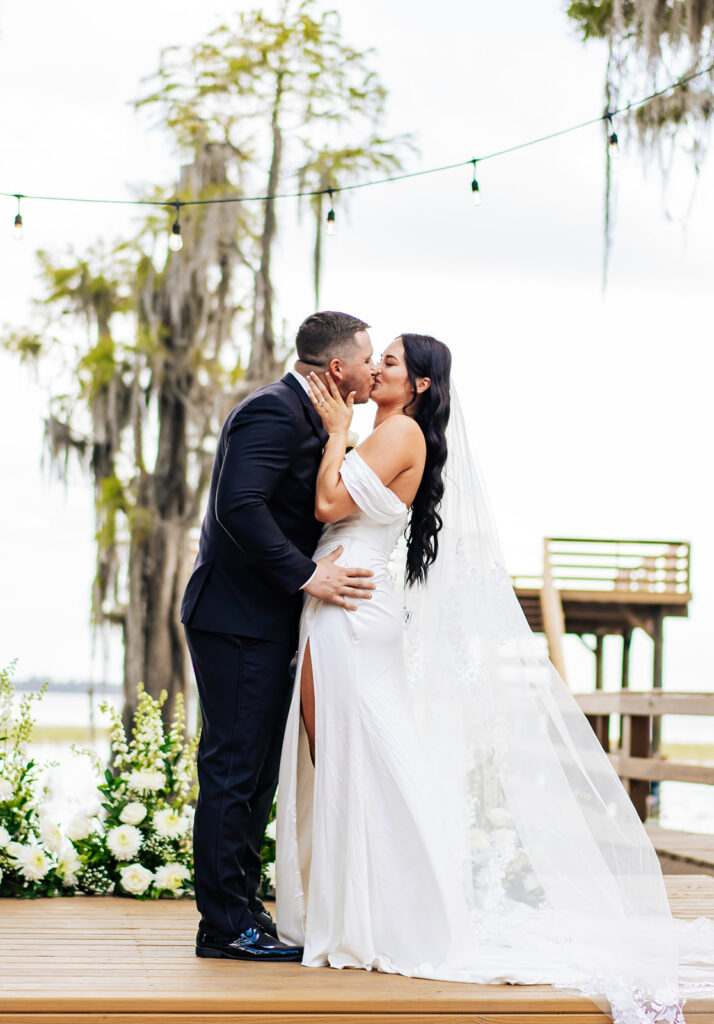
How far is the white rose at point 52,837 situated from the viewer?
14.2ft

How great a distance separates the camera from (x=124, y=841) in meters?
4.31

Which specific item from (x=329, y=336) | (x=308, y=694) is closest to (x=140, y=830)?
(x=308, y=694)

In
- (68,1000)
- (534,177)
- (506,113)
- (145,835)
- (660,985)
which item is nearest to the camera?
(68,1000)

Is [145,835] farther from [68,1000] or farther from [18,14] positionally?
[18,14]

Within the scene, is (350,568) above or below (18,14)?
below

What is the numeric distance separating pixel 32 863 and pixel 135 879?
1.26 feet

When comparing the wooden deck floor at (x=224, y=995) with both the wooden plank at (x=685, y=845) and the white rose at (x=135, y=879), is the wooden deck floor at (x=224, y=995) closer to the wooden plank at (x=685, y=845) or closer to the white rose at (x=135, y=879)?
the white rose at (x=135, y=879)

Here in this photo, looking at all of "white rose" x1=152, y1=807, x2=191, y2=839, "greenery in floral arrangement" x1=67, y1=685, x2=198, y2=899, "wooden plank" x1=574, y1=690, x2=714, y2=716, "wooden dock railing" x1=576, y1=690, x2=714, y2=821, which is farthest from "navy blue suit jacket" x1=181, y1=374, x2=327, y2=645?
"wooden dock railing" x1=576, y1=690, x2=714, y2=821

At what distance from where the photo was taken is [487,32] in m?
13.1

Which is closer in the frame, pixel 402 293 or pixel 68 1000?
pixel 68 1000

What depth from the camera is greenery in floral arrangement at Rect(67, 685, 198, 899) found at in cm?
433

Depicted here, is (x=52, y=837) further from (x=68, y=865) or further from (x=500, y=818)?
(x=500, y=818)

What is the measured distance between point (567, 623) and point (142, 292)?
931cm

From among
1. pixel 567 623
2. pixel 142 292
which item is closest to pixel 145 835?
pixel 142 292
